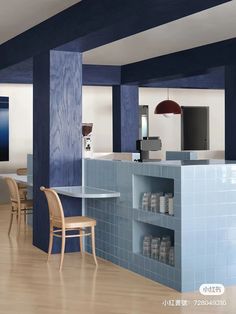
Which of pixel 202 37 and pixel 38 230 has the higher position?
pixel 202 37

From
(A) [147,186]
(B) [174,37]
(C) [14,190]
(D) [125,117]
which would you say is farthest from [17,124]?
(A) [147,186]

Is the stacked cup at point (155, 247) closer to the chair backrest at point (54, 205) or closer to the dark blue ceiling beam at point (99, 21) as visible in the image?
the chair backrest at point (54, 205)

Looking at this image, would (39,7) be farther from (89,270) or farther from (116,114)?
(116,114)

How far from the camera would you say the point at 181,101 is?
7672mm

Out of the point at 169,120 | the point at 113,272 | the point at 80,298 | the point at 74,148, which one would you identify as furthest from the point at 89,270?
the point at 169,120

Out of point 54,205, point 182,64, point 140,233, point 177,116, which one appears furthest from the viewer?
point 177,116

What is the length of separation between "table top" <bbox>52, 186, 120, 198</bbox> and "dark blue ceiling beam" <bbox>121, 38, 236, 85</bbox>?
1.52 metres

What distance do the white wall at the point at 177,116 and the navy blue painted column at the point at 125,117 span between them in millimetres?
1281

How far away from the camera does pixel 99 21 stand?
10.5 ft

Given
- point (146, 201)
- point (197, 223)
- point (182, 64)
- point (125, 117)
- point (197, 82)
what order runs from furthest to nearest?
1. point (197, 82)
2. point (125, 117)
3. point (182, 64)
4. point (146, 201)
5. point (197, 223)

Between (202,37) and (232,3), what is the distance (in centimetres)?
102

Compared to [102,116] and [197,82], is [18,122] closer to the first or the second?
[102,116]

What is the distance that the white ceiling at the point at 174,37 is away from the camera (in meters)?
3.69

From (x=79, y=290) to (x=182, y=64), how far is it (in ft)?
8.57
